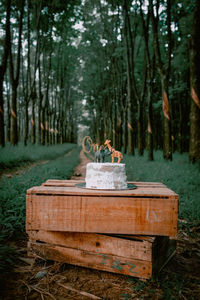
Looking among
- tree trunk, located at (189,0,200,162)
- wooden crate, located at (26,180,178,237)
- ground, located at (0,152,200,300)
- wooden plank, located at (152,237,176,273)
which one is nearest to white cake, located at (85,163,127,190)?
wooden crate, located at (26,180,178,237)

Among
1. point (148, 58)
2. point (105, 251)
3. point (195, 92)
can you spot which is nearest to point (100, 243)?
point (105, 251)

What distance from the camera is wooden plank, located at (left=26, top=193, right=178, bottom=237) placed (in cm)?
213

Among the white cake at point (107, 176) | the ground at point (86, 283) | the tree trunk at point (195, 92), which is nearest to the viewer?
the ground at point (86, 283)

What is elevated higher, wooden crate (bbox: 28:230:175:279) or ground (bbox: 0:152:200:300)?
wooden crate (bbox: 28:230:175:279)

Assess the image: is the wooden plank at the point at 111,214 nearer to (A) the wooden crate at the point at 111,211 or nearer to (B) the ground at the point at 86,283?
(A) the wooden crate at the point at 111,211

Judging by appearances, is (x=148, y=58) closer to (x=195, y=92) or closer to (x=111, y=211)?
(x=195, y=92)

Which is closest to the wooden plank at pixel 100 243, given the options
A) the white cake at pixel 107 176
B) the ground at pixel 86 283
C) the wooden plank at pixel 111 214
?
the wooden plank at pixel 111 214

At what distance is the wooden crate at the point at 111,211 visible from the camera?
2.13 metres

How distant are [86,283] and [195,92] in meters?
8.69

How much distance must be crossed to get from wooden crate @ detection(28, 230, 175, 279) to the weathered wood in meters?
0.14

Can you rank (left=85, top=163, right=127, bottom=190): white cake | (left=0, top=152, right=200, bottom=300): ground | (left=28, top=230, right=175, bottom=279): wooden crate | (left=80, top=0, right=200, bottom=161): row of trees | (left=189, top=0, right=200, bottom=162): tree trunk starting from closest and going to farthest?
1. (left=0, top=152, right=200, bottom=300): ground
2. (left=28, top=230, right=175, bottom=279): wooden crate
3. (left=85, top=163, right=127, bottom=190): white cake
4. (left=189, top=0, right=200, bottom=162): tree trunk
5. (left=80, top=0, right=200, bottom=161): row of trees

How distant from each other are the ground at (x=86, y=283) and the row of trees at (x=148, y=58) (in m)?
A: 7.42

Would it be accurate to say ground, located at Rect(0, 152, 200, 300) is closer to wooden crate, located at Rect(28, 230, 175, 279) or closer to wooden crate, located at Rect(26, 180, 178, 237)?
wooden crate, located at Rect(28, 230, 175, 279)

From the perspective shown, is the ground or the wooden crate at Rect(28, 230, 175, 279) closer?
the ground
